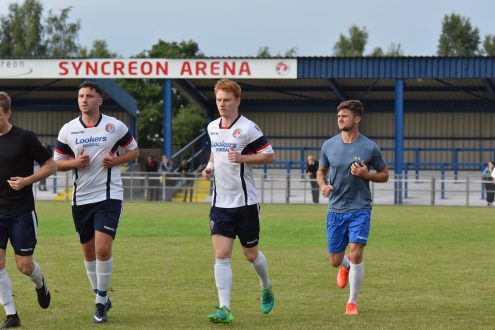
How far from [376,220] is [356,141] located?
15.8 m

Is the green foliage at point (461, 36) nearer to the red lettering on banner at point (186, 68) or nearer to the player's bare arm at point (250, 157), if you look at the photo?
the red lettering on banner at point (186, 68)

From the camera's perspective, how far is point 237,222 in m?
9.50

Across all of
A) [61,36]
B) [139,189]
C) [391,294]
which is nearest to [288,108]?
[139,189]

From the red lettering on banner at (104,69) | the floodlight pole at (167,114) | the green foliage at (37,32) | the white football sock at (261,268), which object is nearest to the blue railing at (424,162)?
the floodlight pole at (167,114)

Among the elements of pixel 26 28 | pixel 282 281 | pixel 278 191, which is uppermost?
pixel 26 28

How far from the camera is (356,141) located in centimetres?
1016

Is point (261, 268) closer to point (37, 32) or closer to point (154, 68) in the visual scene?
point (154, 68)

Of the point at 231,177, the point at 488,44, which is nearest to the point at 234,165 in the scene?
the point at 231,177

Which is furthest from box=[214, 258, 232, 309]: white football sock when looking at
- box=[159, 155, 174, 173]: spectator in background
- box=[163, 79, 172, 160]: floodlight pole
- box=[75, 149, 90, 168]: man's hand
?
box=[163, 79, 172, 160]: floodlight pole

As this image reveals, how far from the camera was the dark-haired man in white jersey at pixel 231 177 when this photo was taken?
934 centimetres

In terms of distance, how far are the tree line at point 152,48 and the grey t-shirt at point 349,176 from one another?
63016 millimetres

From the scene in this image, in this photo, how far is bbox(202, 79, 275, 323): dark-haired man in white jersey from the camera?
934 cm

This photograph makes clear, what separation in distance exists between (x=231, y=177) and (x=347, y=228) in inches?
58.0

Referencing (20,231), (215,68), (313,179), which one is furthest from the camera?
(215,68)
